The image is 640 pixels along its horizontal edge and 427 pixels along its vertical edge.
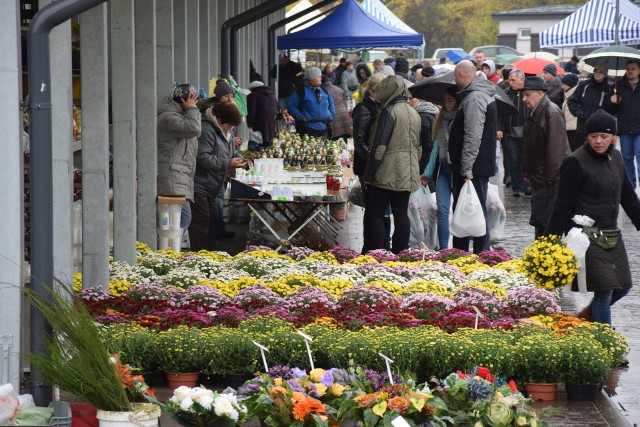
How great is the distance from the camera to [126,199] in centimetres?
1049

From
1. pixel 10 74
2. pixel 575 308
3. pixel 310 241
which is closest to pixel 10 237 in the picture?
pixel 10 74

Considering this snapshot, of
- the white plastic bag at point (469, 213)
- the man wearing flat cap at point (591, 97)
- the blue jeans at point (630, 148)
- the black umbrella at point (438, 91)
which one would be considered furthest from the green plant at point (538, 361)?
the blue jeans at point (630, 148)

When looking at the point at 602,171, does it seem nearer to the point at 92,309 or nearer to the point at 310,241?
the point at 92,309

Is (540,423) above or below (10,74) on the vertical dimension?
below

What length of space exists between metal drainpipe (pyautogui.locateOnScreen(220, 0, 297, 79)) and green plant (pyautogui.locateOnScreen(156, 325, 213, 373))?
12001 millimetres

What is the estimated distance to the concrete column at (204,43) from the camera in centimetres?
1809

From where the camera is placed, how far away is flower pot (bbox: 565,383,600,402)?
7.31 m

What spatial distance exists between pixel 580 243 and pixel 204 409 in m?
3.64

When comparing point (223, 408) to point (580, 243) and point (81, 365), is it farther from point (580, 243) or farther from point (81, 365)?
point (580, 243)

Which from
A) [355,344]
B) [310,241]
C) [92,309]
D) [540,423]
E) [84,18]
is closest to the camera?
[540,423]

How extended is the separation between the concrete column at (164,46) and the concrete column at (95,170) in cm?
359

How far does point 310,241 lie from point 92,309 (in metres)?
5.12

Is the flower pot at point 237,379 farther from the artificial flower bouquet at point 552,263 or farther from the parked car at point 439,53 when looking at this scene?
the parked car at point 439,53

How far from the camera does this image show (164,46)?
12953mm
